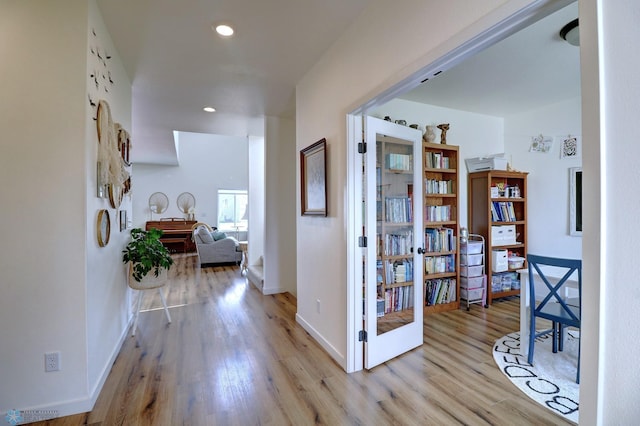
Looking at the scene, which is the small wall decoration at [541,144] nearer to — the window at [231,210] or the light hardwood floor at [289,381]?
the light hardwood floor at [289,381]

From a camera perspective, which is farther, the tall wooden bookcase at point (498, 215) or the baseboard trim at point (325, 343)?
the tall wooden bookcase at point (498, 215)

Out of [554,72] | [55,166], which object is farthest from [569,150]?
[55,166]

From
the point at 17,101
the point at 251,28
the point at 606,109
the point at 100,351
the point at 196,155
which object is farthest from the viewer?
the point at 196,155

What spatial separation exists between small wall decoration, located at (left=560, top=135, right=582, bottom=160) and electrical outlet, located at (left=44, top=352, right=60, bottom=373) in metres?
5.50

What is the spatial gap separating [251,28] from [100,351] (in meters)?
2.64

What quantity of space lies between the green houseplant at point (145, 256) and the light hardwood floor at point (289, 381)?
66 centimetres

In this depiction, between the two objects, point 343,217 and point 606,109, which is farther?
point 343,217

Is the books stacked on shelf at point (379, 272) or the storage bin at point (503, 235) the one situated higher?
the storage bin at point (503, 235)

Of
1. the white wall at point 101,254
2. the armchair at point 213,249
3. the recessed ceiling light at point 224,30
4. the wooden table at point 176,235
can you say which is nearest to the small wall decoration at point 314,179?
the recessed ceiling light at point 224,30

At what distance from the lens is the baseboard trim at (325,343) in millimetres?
2391

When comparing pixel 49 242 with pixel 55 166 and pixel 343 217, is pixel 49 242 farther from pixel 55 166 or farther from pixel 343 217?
pixel 343 217

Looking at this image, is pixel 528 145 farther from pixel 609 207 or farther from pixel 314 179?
pixel 609 207

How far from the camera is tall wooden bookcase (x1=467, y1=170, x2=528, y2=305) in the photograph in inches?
156

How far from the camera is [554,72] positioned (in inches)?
123
